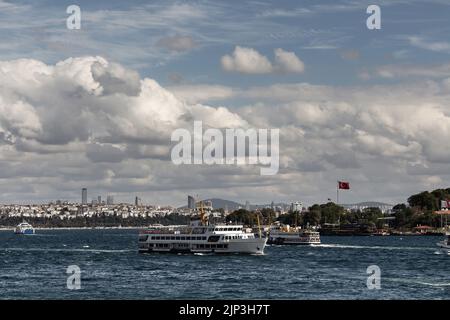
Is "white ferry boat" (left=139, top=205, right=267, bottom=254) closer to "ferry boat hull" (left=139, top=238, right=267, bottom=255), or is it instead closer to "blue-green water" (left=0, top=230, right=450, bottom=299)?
"ferry boat hull" (left=139, top=238, right=267, bottom=255)

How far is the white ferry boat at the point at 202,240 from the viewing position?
5655 inches

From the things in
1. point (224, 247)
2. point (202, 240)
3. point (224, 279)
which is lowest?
point (224, 279)

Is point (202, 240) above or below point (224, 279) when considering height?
above

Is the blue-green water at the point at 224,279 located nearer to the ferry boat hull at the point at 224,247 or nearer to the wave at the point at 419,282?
the wave at the point at 419,282

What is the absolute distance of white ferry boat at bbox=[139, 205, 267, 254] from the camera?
144 metres

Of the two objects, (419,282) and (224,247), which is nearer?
(419,282)

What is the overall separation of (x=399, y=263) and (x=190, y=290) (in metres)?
54.3

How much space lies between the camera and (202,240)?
146875mm

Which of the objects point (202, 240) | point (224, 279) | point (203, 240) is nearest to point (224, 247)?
point (203, 240)

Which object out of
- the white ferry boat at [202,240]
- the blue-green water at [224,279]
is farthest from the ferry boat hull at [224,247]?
the blue-green water at [224,279]

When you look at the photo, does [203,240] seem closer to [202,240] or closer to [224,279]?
[202,240]
